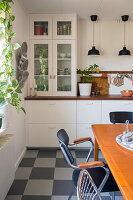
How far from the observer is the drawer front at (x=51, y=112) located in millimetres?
3834

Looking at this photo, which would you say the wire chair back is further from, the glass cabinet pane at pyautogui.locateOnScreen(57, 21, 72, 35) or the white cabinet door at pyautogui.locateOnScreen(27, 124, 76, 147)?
the glass cabinet pane at pyautogui.locateOnScreen(57, 21, 72, 35)

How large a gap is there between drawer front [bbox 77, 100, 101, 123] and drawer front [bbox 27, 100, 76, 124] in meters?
0.11

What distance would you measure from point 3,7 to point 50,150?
2544 millimetres

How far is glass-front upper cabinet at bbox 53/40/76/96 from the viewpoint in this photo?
4070 millimetres

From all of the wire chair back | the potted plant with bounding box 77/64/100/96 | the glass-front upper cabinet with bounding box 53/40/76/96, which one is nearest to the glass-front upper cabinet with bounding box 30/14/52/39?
the glass-front upper cabinet with bounding box 53/40/76/96

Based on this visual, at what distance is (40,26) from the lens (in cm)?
400

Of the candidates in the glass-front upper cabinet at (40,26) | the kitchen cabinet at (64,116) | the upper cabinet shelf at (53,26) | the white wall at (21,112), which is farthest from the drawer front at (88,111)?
the glass-front upper cabinet at (40,26)

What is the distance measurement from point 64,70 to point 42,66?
1.39 feet

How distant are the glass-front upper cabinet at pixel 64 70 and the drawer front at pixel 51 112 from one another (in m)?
0.36

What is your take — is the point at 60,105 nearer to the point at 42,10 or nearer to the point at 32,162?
the point at 32,162

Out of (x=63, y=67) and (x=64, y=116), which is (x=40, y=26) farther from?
(x=64, y=116)

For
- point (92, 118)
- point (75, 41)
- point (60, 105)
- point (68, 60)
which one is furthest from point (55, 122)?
point (75, 41)

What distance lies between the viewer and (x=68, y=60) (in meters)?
4.12

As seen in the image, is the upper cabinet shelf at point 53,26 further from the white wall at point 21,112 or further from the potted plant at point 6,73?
the potted plant at point 6,73
